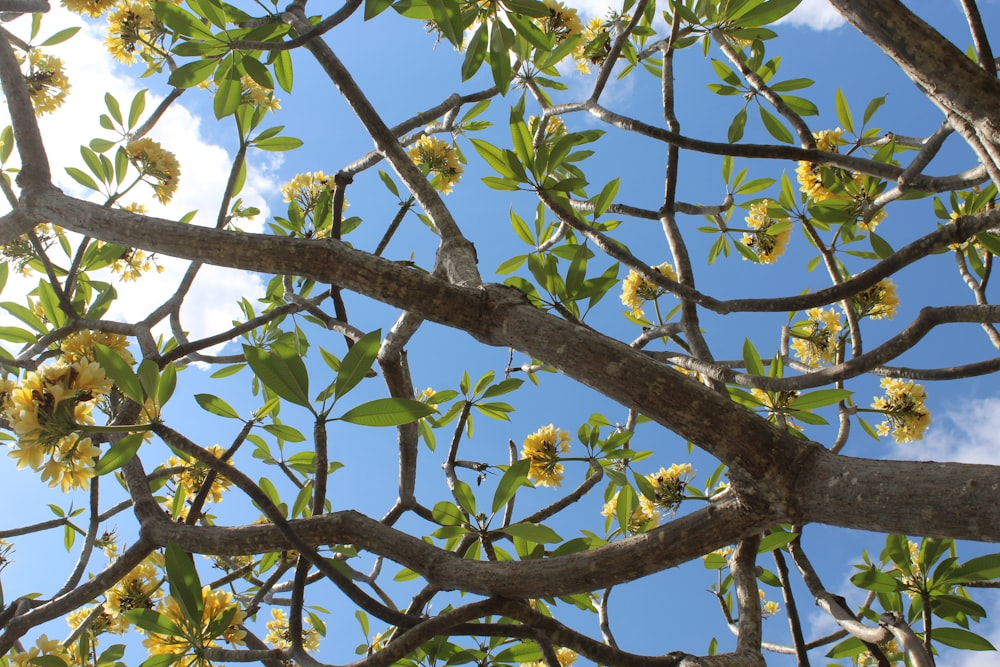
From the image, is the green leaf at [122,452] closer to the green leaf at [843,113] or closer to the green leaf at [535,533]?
the green leaf at [535,533]

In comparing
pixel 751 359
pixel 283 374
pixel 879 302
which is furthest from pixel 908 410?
pixel 283 374

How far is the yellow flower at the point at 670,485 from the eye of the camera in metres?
2.24

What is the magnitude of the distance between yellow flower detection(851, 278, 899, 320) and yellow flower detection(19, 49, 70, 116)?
368 centimetres

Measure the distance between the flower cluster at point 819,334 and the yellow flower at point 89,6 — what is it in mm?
3392

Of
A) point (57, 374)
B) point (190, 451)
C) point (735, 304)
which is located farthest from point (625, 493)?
point (57, 374)

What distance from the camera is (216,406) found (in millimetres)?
1301

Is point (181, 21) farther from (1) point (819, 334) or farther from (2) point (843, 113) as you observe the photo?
(1) point (819, 334)

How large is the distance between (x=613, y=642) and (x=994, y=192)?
1.91m

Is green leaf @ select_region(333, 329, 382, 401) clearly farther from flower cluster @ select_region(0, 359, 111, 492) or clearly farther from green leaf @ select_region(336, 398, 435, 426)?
flower cluster @ select_region(0, 359, 111, 492)

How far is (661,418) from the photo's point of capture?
2.78 ft

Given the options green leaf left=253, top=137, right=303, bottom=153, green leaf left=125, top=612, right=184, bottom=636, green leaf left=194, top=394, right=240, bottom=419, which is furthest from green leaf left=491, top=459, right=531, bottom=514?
green leaf left=253, top=137, right=303, bottom=153

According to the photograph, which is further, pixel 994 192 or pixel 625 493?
pixel 994 192

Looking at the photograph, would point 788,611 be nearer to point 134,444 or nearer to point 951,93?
point 951,93

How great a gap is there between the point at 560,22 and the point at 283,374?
2.41 m
